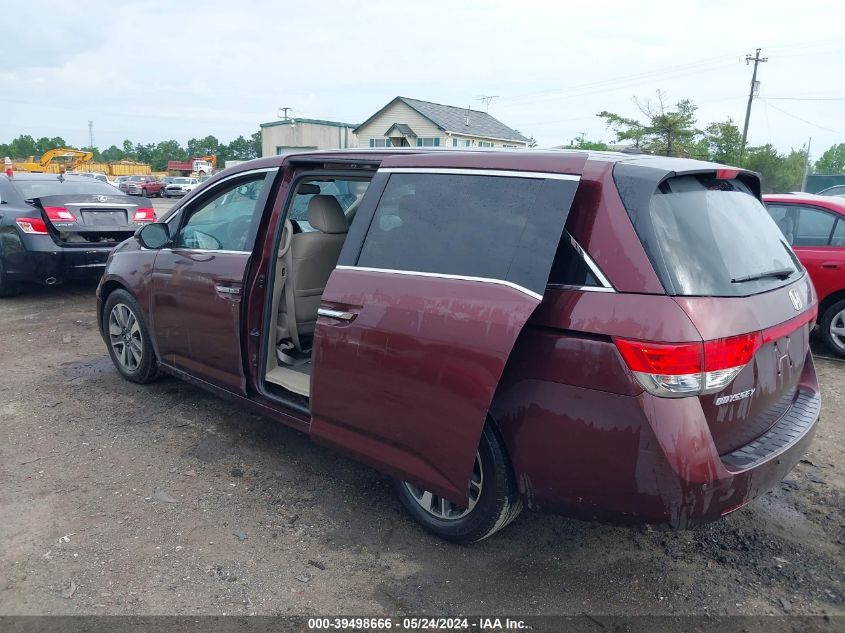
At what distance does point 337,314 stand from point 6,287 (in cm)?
701

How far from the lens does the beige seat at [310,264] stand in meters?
4.18

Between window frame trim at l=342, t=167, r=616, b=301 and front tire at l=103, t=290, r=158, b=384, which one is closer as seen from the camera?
window frame trim at l=342, t=167, r=616, b=301

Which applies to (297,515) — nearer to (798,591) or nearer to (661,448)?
(661,448)

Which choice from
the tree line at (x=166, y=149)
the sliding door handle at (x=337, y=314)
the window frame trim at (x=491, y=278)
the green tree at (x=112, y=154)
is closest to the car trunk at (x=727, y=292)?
the window frame trim at (x=491, y=278)

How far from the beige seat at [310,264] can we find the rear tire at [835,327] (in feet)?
16.2

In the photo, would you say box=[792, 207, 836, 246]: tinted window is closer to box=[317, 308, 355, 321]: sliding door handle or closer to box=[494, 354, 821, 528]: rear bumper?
box=[494, 354, 821, 528]: rear bumper

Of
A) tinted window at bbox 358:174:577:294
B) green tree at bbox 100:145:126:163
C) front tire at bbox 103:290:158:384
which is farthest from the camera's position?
green tree at bbox 100:145:126:163

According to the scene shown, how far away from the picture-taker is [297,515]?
3.39 metres

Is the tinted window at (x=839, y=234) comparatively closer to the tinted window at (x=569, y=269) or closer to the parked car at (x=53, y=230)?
the tinted window at (x=569, y=269)

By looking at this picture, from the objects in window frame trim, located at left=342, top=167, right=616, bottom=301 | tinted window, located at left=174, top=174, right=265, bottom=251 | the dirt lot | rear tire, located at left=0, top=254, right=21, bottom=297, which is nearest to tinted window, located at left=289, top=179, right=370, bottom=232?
tinted window, located at left=174, top=174, right=265, bottom=251

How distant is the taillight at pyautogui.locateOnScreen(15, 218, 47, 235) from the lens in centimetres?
771

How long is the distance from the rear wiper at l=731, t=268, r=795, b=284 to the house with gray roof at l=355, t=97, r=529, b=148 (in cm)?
3299

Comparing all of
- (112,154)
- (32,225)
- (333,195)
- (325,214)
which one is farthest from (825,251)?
(112,154)

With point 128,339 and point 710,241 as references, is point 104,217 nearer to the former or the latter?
point 128,339
